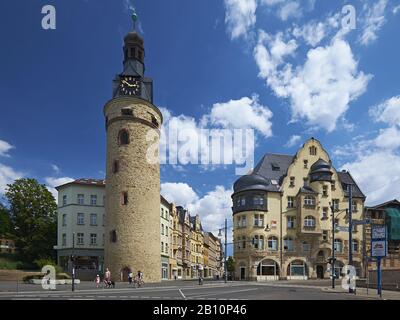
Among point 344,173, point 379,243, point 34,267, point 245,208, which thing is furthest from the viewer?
point 344,173

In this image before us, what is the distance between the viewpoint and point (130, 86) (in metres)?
48.1

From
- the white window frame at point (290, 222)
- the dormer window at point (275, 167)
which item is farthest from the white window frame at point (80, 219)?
the dormer window at point (275, 167)

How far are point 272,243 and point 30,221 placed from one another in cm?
3657

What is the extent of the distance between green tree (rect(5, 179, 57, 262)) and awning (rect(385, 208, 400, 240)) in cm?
5365

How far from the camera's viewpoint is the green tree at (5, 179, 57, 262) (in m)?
54.7

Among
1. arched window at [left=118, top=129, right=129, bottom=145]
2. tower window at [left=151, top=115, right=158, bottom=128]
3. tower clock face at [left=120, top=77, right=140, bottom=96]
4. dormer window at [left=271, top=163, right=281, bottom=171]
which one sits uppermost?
tower clock face at [left=120, top=77, right=140, bottom=96]

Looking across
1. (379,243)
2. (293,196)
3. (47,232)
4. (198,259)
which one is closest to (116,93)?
(47,232)

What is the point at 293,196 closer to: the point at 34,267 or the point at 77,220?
the point at 77,220

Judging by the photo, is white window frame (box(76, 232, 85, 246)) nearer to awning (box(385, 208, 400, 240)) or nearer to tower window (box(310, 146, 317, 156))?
tower window (box(310, 146, 317, 156))

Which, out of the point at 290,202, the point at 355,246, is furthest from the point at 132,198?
the point at 355,246

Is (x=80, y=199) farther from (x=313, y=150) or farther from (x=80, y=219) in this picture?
(x=313, y=150)

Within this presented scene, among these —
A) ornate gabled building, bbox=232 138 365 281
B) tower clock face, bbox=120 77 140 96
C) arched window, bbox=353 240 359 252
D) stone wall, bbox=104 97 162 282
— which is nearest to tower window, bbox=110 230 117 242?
stone wall, bbox=104 97 162 282
